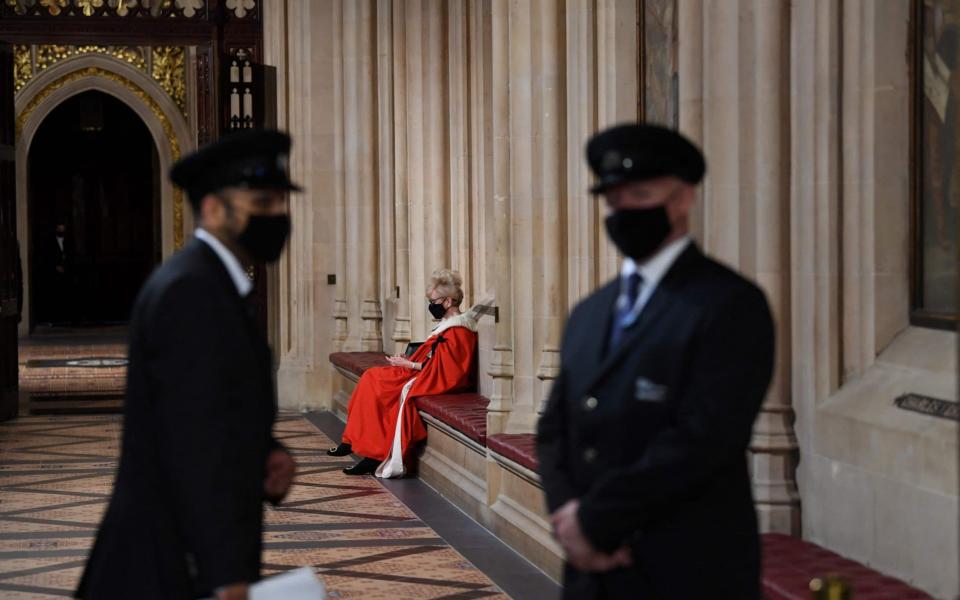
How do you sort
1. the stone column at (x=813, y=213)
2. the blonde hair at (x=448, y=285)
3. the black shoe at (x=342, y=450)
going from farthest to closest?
the black shoe at (x=342, y=450)
the blonde hair at (x=448, y=285)
the stone column at (x=813, y=213)

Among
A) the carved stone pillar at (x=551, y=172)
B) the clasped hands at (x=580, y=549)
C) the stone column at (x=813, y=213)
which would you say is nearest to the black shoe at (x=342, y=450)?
the carved stone pillar at (x=551, y=172)

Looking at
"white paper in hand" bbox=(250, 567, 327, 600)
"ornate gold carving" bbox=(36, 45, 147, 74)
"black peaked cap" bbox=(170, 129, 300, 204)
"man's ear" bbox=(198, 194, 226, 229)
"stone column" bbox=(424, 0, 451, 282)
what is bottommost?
"white paper in hand" bbox=(250, 567, 327, 600)

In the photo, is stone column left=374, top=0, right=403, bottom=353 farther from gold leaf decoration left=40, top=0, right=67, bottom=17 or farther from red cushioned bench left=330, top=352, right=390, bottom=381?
gold leaf decoration left=40, top=0, right=67, bottom=17

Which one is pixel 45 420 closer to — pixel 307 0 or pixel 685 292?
pixel 307 0

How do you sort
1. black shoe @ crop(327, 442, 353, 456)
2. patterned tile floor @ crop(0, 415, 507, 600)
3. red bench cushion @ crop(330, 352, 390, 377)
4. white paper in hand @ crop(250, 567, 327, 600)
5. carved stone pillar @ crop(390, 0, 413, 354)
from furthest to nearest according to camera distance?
1. carved stone pillar @ crop(390, 0, 413, 354)
2. red bench cushion @ crop(330, 352, 390, 377)
3. black shoe @ crop(327, 442, 353, 456)
4. patterned tile floor @ crop(0, 415, 507, 600)
5. white paper in hand @ crop(250, 567, 327, 600)

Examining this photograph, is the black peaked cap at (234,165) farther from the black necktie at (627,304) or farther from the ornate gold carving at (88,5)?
the ornate gold carving at (88,5)

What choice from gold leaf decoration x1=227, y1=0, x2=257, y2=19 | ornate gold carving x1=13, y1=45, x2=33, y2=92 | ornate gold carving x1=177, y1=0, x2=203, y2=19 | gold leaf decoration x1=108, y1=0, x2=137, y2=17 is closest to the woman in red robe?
gold leaf decoration x1=227, y1=0, x2=257, y2=19

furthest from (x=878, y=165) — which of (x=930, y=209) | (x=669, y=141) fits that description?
(x=669, y=141)

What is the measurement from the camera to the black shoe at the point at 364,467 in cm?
983

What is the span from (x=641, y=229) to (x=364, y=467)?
7.20 meters

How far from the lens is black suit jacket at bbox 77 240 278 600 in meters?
2.86

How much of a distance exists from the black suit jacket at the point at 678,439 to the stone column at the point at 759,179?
8.24ft

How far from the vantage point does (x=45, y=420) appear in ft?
43.1

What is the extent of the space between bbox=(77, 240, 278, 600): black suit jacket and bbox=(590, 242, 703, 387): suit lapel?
661 millimetres
